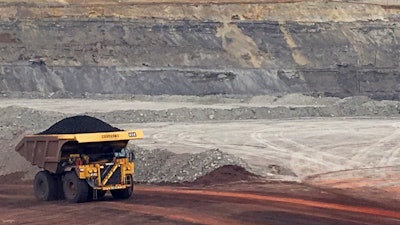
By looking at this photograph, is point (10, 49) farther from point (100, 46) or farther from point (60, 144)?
point (60, 144)

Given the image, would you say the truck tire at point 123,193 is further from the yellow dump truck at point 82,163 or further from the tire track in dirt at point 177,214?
the tire track in dirt at point 177,214

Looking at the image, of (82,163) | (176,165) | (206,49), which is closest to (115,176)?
(82,163)

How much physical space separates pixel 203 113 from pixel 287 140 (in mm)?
9005

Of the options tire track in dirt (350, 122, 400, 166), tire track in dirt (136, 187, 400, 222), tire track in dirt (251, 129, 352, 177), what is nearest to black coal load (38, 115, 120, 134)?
tire track in dirt (136, 187, 400, 222)

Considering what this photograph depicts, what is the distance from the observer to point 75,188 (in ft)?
55.4

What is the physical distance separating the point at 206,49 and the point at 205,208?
3631 centimetres

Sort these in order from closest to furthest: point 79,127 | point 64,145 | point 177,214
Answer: point 177,214 < point 64,145 < point 79,127

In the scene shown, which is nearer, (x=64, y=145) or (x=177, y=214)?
(x=177, y=214)

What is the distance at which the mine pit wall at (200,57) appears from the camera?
48.9 m

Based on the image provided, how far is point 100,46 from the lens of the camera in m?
52.9

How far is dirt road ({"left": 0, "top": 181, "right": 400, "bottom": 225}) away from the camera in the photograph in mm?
15062

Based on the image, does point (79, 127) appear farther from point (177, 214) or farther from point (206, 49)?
point (206, 49)

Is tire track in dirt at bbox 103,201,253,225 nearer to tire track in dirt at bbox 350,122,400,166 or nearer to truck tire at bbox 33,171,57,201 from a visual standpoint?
truck tire at bbox 33,171,57,201

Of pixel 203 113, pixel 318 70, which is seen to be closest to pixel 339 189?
pixel 203 113
